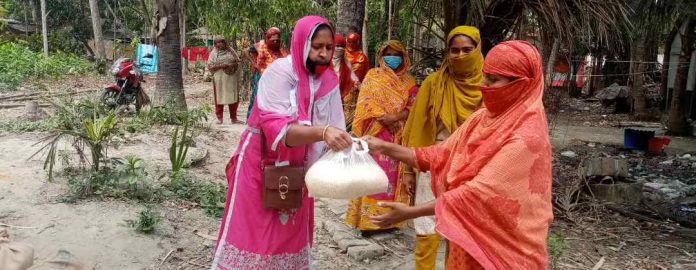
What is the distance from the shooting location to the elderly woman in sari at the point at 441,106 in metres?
3.38

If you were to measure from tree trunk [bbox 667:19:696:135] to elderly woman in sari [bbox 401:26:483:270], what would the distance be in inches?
395

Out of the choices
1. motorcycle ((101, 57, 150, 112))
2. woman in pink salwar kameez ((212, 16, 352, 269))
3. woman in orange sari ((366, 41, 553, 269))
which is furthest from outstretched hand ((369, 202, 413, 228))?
motorcycle ((101, 57, 150, 112))

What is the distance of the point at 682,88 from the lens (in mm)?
11672

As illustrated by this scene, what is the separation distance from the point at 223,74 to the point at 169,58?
3.93ft

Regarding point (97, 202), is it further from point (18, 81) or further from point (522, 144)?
point (18, 81)

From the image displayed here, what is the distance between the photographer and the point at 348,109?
6590mm

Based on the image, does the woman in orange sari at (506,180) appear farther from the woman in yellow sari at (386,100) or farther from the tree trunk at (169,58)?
the tree trunk at (169,58)

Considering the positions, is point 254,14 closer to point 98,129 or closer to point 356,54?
point 356,54

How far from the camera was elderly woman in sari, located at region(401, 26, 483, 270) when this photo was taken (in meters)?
3.38

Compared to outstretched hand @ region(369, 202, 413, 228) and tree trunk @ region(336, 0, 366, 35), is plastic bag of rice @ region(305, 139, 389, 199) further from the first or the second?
tree trunk @ region(336, 0, 366, 35)

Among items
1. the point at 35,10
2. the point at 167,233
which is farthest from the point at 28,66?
the point at 167,233

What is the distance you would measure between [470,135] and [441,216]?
1.18 feet

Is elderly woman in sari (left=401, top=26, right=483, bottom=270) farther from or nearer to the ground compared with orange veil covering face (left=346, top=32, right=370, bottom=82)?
nearer to the ground

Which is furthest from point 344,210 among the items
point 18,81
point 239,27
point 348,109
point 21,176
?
point 18,81
